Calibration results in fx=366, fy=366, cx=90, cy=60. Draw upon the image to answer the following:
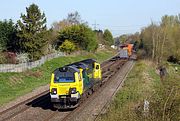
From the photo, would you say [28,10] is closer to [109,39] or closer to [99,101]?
[99,101]

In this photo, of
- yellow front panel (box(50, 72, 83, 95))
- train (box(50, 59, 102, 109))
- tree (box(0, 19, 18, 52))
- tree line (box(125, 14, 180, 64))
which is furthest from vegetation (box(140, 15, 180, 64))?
yellow front panel (box(50, 72, 83, 95))

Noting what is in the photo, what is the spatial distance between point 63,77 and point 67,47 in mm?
47277

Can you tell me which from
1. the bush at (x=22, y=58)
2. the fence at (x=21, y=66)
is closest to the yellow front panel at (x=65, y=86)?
the fence at (x=21, y=66)

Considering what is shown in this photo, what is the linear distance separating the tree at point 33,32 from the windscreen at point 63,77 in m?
26.1

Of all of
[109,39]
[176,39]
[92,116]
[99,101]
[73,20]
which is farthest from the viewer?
[109,39]

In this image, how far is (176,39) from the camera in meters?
68.8

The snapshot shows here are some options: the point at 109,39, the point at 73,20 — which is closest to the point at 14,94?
the point at 73,20

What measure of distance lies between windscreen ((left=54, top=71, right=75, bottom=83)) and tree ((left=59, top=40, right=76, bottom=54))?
1851 inches

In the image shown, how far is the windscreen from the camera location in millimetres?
21109

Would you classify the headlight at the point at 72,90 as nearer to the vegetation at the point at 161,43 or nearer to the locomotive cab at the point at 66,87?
the locomotive cab at the point at 66,87

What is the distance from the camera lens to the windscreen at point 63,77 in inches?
831

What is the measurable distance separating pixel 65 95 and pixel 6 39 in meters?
33.1

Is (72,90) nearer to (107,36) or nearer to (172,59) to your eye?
(172,59)

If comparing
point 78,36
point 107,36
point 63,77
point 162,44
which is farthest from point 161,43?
point 107,36
